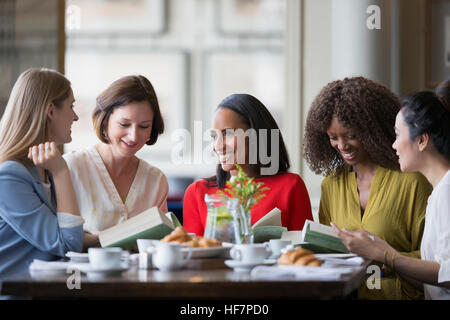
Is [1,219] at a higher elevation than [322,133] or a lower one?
lower

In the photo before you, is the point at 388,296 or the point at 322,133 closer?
the point at 388,296

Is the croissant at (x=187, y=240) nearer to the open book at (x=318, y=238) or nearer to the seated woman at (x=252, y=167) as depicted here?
the open book at (x=318, y=238)

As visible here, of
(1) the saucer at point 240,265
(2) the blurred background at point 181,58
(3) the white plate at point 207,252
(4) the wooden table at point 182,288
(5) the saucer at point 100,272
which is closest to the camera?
(4) the wooden table at point 182,288

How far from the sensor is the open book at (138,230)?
6.78ft

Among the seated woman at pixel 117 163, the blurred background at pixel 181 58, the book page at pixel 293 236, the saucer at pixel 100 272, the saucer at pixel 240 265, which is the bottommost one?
the book page at pixel 293 236

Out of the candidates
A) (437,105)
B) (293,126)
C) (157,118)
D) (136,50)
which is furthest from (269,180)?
(136,50)

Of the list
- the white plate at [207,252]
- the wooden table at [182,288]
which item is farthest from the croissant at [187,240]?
the wooden table at [182,288]

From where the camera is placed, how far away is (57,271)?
70.6 inches

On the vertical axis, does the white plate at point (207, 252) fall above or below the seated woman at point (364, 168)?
below

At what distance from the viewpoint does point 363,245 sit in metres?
2.15

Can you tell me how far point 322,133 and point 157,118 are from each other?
71cm

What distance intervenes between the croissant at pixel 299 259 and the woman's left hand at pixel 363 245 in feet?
1.06

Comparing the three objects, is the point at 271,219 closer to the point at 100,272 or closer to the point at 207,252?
the point at 207,252

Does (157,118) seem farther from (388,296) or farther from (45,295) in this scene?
(45,295)
